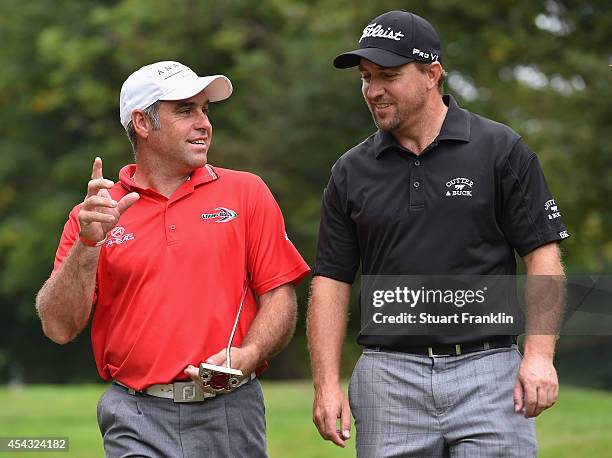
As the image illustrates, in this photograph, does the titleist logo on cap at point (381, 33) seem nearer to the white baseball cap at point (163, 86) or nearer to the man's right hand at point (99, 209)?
the white baseball cap at point (163, 86)

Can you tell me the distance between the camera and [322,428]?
4.88 m

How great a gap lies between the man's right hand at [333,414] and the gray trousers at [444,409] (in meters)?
0.09

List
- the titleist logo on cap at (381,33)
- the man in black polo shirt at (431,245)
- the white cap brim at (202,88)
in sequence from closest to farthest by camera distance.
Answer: the man in black polo shirt at (431,245)
the titleist logo on cap at (381,33)
the white cap brim at (202,88)

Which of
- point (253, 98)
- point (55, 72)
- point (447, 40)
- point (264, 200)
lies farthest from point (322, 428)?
point (55, 72)

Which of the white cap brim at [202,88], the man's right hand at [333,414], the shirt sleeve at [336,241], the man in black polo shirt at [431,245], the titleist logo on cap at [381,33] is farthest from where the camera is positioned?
the white cap brim at [202,88]

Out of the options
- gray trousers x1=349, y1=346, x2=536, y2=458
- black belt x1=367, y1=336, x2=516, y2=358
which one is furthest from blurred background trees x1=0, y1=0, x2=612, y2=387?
gray trousers x1=349, y1=346, x2=536, y2=458

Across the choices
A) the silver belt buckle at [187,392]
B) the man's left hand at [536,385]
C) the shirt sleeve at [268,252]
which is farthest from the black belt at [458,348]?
the silver belt buckle at [187,392]

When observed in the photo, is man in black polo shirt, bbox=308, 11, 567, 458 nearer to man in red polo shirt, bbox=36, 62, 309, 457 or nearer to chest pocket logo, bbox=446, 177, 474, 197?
chest pocket logo, bbox=446, 177, 474, 197

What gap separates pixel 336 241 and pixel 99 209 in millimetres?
1033

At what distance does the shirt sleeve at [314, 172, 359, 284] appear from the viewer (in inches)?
200

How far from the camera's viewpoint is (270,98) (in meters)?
26.5

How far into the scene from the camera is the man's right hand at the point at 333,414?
4.83 m

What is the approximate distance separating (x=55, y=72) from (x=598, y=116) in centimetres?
1600

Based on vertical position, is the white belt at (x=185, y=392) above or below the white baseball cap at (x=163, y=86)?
below
